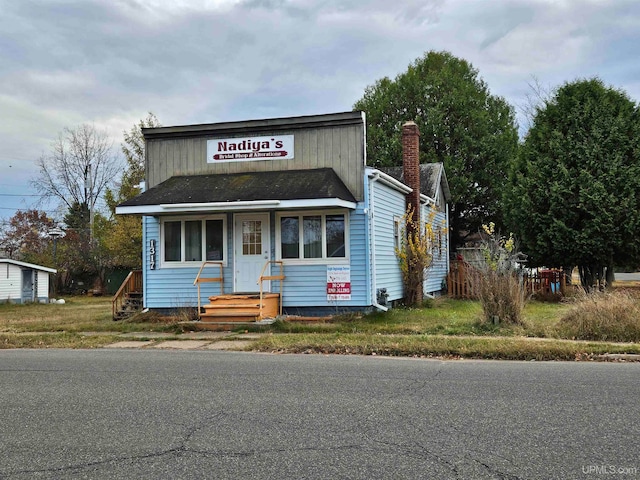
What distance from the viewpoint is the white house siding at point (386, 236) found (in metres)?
16.4

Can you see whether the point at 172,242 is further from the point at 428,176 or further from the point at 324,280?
the point at 428,176

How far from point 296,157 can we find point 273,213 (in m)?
1.89

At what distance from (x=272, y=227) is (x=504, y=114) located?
85.4 ft

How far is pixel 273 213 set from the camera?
16344 mm

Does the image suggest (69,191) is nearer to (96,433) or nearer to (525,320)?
(525,320)

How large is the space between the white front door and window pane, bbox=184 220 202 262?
1.14 m

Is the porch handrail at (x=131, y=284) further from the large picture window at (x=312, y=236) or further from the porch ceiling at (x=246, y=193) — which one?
the large picture window at (x=312, y=236)

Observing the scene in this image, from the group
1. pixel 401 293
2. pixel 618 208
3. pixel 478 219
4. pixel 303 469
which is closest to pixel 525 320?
pixel 401 293

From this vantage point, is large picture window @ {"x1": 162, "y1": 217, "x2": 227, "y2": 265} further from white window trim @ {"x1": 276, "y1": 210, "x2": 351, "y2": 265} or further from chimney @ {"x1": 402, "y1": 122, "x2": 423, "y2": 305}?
chimney @ {"x1": 402, "y1": 122, "x2": 423, "y2": 305}

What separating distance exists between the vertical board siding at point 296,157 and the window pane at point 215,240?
176 centimetres

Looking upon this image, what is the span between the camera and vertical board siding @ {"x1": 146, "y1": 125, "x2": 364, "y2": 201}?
16.5 m

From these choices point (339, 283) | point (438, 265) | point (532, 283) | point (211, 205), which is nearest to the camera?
point (211, 205)

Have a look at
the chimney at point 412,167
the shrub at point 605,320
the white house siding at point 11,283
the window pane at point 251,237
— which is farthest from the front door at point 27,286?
the shrub at point 605,320

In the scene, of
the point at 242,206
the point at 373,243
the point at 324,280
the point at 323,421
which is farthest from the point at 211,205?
the point at 323,421
